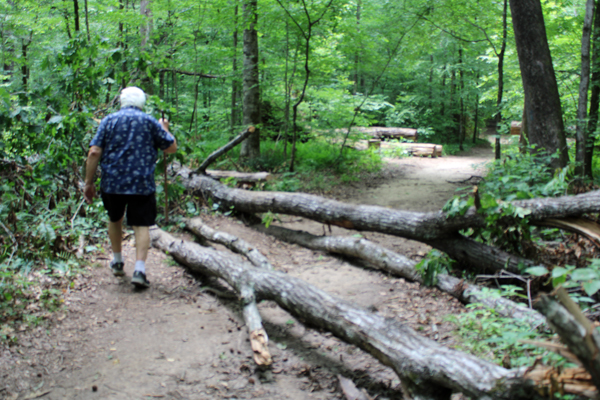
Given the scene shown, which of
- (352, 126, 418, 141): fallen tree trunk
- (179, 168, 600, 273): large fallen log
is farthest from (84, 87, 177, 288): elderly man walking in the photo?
(352, 126, 418, 141): fallen tree trunk

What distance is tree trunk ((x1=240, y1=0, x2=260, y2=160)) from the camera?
903 centimetres

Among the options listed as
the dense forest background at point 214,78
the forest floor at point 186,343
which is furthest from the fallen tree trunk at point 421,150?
the forest floor at point 186,343

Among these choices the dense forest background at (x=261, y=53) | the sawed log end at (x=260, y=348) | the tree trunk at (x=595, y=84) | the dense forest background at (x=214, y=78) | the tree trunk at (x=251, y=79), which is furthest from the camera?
the tree trunk at (x=251, y=79)

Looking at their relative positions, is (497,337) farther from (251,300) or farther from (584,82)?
(584,82)

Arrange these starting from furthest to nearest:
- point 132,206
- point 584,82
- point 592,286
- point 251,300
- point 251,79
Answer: point 251,79
point 584,82
point 132,206
point 251,300
point 592,286

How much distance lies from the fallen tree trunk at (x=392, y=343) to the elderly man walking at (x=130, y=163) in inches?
34.7

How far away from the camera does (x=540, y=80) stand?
6680mm

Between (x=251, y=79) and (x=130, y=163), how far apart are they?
6.30 meters

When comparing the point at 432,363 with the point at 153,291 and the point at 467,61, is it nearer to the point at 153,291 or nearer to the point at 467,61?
the point at 153,291

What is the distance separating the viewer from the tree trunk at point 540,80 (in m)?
6.62

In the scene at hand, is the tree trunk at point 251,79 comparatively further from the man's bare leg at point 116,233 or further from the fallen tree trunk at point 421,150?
the fallen tree trunk at point 421,150

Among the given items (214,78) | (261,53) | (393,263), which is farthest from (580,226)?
(214,78)

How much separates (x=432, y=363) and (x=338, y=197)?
620 centimetres

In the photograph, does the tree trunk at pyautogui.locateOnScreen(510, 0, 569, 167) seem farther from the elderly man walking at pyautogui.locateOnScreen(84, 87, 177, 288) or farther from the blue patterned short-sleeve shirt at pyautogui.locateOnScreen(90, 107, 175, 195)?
the blue patterned short-sleeve shirt at pyautogui.locateOnScreen(90, 107, 175, 195)
